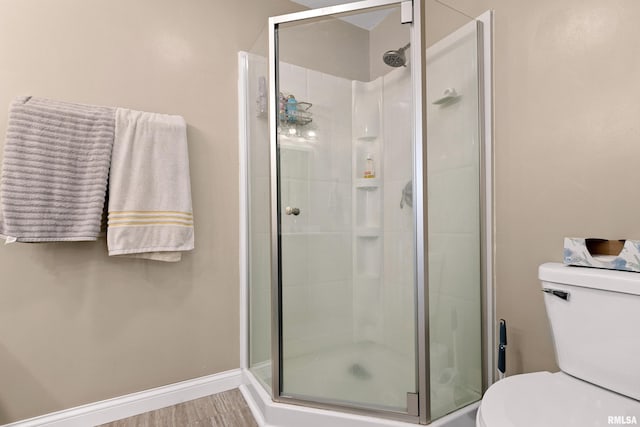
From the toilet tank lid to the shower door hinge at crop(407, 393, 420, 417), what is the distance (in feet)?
2.13

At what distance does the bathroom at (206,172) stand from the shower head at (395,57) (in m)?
0.11

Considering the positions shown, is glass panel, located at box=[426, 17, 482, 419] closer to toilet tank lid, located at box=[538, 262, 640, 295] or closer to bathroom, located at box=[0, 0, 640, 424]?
bathroom, located at box=[0, 0, 640, 424]

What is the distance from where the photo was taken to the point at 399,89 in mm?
1444

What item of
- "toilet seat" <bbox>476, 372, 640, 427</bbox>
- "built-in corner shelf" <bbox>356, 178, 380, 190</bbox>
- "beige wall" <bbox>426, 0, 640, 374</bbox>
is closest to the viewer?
"toilet seat" <bbox>476, 372, 640, 427</bbox>

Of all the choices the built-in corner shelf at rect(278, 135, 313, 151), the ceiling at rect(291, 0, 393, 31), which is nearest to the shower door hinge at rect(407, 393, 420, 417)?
the built-in corner shelf at rect(278, 135, 313, 151)

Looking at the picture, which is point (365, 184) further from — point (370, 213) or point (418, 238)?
point (418, 238)

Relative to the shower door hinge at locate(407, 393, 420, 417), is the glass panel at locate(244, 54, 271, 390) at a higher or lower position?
higher

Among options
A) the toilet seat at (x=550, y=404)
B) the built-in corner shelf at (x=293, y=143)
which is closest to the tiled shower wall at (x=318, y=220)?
the built-in corner shelf at (x=293, y=143)

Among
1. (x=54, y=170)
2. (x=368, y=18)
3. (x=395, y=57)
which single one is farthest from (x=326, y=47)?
(x=54, y=170)

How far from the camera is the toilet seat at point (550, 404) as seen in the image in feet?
2.74

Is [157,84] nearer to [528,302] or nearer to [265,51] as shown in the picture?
[265,51]

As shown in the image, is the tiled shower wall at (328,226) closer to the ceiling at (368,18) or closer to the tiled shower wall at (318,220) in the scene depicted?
the tiled shower wall at (318,220)

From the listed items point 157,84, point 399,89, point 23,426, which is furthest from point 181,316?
point 399,89

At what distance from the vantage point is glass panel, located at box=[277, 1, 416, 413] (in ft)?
4.65
